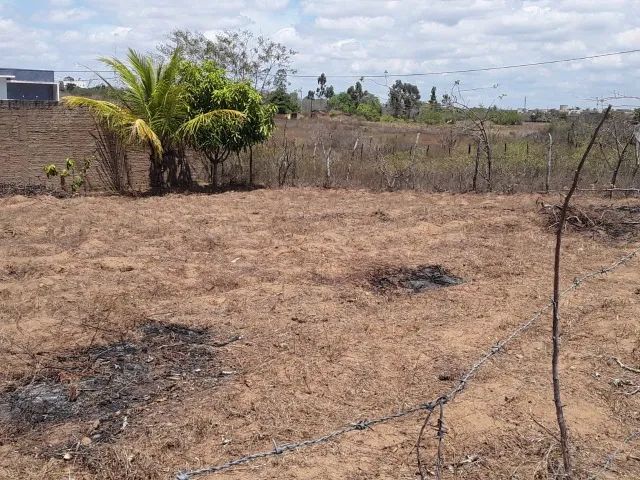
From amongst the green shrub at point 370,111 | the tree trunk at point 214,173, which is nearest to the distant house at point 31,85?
the green shrub at point 370,111

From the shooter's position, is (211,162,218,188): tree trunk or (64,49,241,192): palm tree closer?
(64,49,241,192): palm tree

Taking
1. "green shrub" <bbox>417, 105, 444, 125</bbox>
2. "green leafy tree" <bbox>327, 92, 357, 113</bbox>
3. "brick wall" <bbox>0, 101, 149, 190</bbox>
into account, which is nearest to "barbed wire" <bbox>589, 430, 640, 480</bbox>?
"brick wall" <bbox>0, 101, 149, 190</bbox>

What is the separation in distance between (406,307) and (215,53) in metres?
14.4

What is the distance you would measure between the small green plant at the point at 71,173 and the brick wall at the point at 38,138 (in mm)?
180

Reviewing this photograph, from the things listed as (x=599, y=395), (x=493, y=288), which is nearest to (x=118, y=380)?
(x=599, y=395)

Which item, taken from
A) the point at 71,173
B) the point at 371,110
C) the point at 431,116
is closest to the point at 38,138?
the point at 71,173

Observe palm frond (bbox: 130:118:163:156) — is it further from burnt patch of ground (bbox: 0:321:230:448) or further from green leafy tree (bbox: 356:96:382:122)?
green leafy tree (bbox: 356:96:382:122)

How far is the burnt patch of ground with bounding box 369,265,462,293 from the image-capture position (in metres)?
6.52

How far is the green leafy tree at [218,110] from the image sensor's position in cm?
1210

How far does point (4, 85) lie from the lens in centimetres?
2508

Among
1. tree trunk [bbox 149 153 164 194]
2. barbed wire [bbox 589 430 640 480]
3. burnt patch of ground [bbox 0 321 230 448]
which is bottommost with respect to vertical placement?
barbed wire [bbox 589 430 640 480]

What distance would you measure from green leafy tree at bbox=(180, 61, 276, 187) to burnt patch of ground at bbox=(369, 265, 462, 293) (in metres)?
6.34

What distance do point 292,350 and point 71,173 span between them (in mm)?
8748

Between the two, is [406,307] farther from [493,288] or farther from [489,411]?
[489,411]
